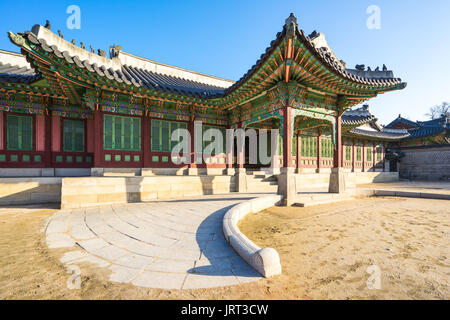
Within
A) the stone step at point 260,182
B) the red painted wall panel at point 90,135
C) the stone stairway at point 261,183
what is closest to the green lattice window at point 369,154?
the stone stairway at point 261,183

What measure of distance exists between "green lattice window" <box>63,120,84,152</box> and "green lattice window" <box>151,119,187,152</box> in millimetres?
3470

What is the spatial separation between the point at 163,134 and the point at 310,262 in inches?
316

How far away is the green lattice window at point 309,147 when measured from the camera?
13.4 m

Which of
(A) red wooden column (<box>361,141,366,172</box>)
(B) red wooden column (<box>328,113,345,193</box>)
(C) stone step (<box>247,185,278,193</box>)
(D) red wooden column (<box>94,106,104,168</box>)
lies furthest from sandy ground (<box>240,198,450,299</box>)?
(A) red wooden column (<box>361,141,366,172</box>)

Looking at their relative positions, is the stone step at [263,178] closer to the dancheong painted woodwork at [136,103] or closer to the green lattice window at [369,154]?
the dancheong painted woodwork at [136,103]

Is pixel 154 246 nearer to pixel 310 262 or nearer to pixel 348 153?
pixel 310 262

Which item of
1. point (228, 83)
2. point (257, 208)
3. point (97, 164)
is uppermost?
point (228, 83)

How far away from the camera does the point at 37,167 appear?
26.5ft

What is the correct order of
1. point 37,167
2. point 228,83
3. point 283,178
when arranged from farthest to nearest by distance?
point 228,83 < point 37,167 < point 283,178

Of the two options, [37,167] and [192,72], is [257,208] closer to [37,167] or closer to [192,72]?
[37,167]
